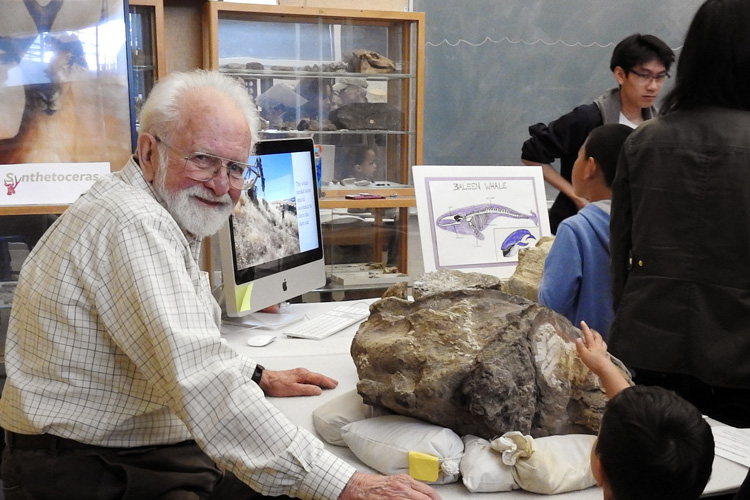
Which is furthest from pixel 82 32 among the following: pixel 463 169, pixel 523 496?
pixel 523 496

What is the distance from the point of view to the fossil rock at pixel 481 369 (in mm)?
1494

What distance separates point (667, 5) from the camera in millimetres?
5594

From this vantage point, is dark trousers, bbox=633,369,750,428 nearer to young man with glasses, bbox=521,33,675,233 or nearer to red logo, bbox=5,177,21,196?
young man with glasses, bbox=521,33,675,233

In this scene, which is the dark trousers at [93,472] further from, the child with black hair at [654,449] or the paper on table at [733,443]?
the paper on table at [733,443]

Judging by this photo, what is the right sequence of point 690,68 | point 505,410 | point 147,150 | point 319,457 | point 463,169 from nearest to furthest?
1. point 319,457
2. point 505,410
3. point 147,150
4. point 690,68
5. point 463,169

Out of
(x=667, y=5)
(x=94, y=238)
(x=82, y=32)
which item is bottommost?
(x=94, y=238)

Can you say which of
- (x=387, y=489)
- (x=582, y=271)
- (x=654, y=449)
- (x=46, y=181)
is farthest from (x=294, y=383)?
(x=46, y=181)

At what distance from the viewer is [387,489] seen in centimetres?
133

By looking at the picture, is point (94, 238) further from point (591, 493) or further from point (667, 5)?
point (667, 5)

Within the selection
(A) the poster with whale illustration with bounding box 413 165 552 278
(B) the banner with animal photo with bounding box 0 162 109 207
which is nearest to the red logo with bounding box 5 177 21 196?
(B) the banner with animal photo with bounding box 0 162 109 207

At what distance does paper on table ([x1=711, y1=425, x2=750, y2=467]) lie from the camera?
5.04 ft

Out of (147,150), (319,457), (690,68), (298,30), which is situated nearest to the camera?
(319,457)

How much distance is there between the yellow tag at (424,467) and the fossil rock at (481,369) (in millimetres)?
112

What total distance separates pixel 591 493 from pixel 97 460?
3.10 ft
